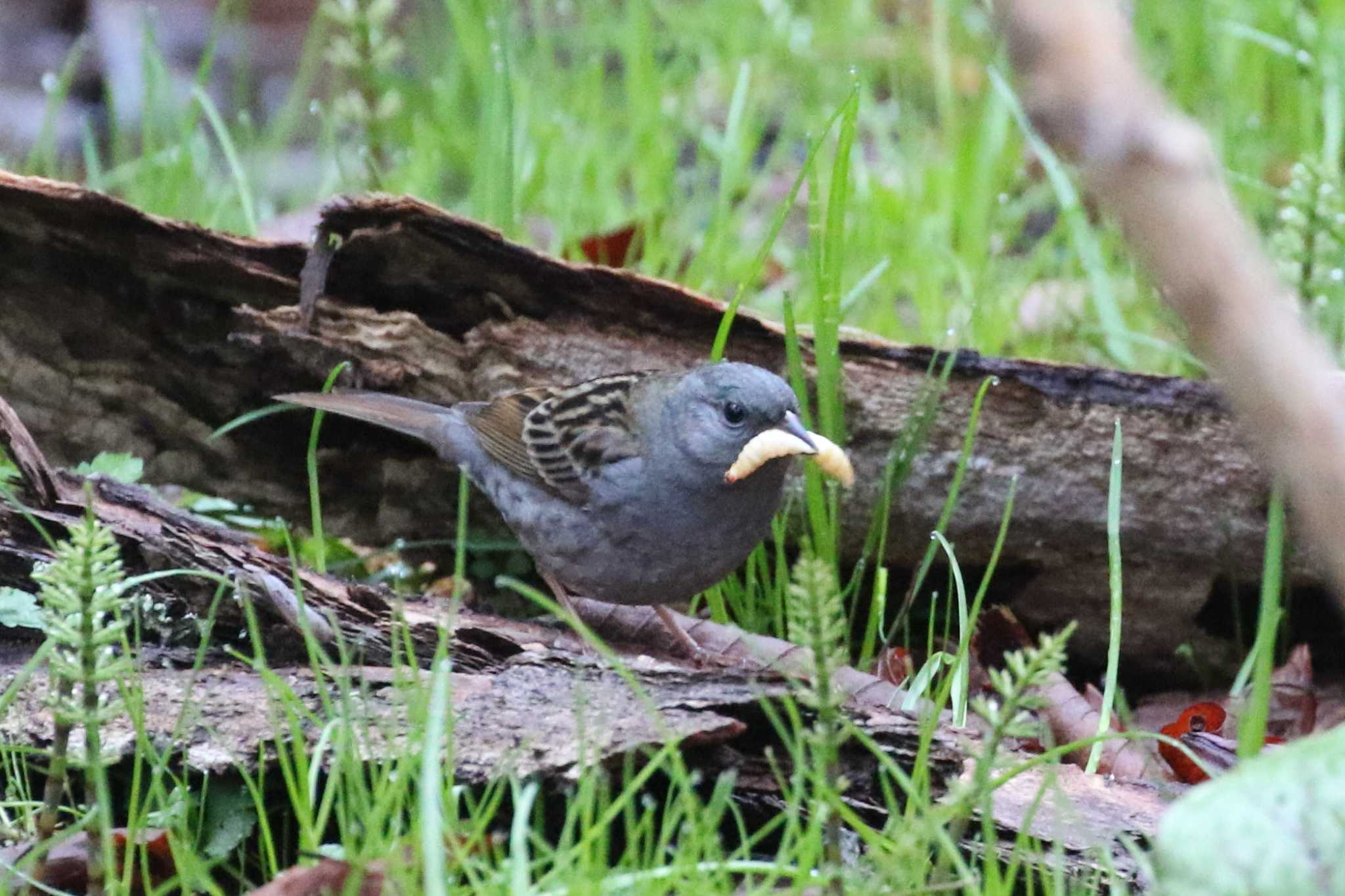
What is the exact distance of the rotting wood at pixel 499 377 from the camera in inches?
144

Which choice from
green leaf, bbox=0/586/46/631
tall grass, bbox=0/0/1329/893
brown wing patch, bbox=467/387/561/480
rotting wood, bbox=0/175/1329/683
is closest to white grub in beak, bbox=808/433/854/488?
tall grass, bbox=0/0/1329/893

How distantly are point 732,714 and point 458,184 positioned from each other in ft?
13.7

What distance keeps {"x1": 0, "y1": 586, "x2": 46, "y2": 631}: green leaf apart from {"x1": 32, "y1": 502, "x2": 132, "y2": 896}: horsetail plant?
615mm

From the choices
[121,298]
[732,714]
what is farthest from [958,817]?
[121,298]

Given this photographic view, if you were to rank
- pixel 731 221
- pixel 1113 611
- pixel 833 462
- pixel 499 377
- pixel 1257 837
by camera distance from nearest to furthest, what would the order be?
pixel 1257 837 < pixel 1113 611 < pixel 833 462 < pixel 499 377 < pixel 731 221

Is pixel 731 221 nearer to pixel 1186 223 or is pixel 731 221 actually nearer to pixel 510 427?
pixel 510 427

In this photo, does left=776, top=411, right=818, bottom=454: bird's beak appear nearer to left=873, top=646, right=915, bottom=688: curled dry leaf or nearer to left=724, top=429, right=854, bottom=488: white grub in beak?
left=724, top=429, right=854, bottom=488: white grub in beak

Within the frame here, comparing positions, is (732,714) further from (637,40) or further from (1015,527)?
(637,40)

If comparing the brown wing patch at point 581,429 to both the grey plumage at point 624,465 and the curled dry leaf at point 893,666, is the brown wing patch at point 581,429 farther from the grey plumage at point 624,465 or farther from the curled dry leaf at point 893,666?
the curled dry leaf at point 893,666

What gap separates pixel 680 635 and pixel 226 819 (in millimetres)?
1407

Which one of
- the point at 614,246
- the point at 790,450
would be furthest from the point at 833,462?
the point at 614,246

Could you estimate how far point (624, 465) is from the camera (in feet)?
12.7

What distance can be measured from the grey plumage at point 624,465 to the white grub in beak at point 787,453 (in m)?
0.04

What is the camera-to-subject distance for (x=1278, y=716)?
11.9ft
